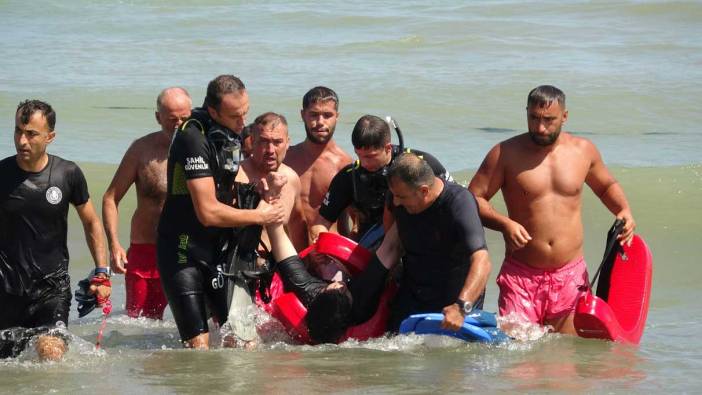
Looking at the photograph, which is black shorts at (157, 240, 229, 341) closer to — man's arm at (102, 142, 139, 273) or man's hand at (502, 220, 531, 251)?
man's arm at (102, 142, 139, 273)

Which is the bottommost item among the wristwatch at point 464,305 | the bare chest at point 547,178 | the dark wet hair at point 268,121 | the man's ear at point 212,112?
the wristwatch at point 464,305

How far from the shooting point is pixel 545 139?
7.23 meters

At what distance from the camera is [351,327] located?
23.0ft

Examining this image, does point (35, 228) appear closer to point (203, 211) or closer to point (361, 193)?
point (203, 211)

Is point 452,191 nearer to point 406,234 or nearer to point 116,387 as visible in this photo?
point 406,234

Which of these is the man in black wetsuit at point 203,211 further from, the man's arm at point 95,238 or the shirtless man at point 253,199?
the man's arm at point 95,238

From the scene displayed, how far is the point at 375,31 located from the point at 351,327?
66.6 feet

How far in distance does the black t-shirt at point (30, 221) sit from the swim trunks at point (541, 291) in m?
2.62

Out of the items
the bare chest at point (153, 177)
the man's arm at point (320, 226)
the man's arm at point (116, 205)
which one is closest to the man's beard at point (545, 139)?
the man's arm at point (320, 226)

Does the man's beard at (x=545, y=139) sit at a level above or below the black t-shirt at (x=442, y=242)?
above

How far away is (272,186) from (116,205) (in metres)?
1.41

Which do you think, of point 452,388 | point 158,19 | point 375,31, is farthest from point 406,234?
point 158,19

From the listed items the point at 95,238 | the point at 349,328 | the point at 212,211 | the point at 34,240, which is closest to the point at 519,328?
the point at 349,328

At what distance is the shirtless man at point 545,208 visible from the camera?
730 centimetres
